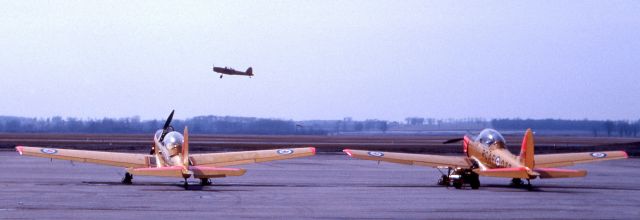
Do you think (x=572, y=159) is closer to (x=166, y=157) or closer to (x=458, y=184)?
(x=458, y=184)

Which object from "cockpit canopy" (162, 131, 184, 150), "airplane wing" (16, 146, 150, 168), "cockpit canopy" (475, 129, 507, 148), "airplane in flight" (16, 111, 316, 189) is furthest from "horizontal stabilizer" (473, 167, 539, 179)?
"airplane wing" (16, 146, 150, 168)

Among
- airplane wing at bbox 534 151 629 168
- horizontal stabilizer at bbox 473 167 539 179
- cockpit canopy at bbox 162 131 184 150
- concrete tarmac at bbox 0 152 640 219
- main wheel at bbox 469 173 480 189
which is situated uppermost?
cockpit canopy at bbox 162 131 184 150

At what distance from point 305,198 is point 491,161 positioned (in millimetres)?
7768

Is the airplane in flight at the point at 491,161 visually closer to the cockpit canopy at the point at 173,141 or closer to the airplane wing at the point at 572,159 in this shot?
the airplane wing at the point at 572,159

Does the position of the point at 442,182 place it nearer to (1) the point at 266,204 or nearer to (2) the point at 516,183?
(2) the point at 516,183

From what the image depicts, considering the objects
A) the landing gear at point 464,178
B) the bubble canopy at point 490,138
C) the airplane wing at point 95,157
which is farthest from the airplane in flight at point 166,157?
the bubble canopy at point 490,138

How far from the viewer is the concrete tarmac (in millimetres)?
15484

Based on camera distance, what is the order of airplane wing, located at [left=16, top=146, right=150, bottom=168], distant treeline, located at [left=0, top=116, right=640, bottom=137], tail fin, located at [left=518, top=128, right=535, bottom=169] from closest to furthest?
tail fin, located at [left=518, top=128, right=535, bottom=169] < airplane wing, located at [left=16, top=146, right=150, bottom=168] < distant treeline, located at [left=0, top=116, right=640, bottom=137]

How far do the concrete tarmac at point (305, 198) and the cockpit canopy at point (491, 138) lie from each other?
1.26 metres

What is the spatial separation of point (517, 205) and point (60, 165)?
22.3m

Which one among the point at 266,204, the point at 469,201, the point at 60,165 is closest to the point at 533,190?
the point at 469,201

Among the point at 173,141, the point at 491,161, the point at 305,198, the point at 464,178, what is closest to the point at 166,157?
the point at 173,141

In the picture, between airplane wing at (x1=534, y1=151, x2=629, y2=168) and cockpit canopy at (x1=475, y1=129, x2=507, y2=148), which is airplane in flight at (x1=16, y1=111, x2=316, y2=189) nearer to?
cockpit canopy at (x1=475, y1=129, x2=507, y2=148)

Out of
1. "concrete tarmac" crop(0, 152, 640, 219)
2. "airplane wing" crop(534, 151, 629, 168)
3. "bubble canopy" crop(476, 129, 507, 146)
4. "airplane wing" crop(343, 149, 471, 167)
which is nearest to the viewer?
"concrete tarmac" crop(0, 152, 640, 219)
